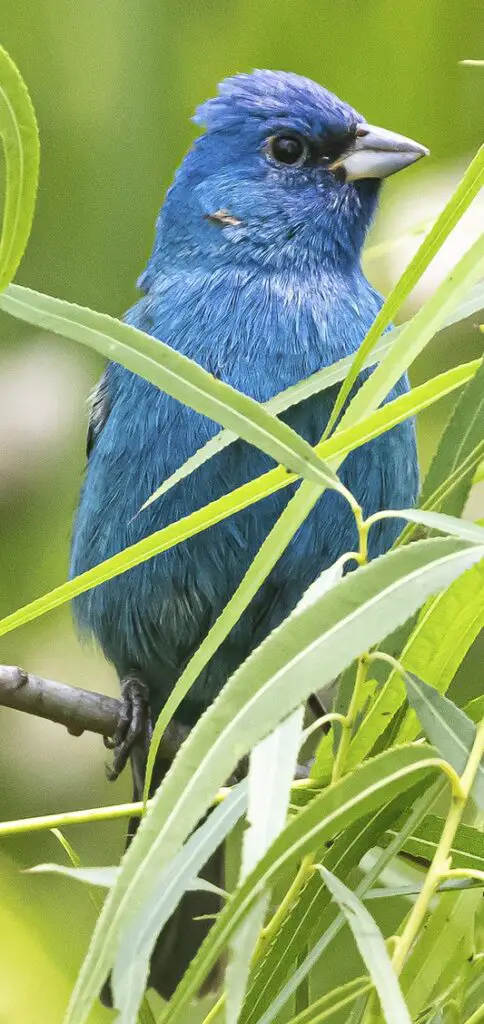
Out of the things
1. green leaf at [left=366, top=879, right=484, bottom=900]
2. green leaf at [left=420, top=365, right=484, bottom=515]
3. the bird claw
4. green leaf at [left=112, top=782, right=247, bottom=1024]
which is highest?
green leaf at [left=420, top=365, right=484, bottom=515]

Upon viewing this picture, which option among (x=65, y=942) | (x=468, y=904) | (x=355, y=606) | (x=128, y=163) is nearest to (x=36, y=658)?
(x=65, y=942)

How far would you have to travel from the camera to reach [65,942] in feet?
11.3

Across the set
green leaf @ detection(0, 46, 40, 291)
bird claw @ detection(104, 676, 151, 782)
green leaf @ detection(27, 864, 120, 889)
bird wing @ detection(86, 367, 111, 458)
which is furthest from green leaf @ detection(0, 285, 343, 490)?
bird wing @ detection(86, 367, 111, 458)

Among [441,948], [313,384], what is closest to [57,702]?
[313,384]

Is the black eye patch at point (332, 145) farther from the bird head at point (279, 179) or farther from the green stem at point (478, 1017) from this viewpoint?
the green stem at point (478, 1017)

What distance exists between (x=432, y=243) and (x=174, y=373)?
0.30 m

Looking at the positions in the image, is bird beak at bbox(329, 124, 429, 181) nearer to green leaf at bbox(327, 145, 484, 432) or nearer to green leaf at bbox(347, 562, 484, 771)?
green leaf at bbox(327, 145, 484, 432)

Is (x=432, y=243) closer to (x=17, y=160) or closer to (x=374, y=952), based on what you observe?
(x=17, y=160)

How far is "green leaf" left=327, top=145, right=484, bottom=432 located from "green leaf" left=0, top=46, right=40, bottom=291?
0.36 m

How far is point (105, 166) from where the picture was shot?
4.31 meters

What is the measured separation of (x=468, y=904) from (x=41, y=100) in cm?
335

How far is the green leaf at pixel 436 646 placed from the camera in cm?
147

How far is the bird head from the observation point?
318 centimetres

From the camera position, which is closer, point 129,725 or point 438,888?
point 438,888
